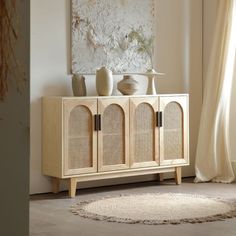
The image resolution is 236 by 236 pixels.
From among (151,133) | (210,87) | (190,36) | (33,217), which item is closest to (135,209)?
(33,217)

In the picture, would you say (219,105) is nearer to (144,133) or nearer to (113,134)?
(144,133)

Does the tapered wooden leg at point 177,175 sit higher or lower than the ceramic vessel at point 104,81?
lower

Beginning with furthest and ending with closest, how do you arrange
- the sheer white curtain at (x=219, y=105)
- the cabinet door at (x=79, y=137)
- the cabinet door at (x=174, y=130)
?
the sheer white curtain at (x=219, y=105) < the cabinet door at (x=174, y=130) < the cabinet door at (x=79, y=137)

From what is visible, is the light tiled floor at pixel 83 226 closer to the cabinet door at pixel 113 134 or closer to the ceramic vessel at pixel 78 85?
the cabinet door at pixel 113 134

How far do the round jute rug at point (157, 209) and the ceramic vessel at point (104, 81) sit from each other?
1.01 meters

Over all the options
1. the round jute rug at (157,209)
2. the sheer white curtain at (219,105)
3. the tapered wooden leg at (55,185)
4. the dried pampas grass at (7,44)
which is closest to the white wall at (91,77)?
the tapered wooden leg at (55,185)

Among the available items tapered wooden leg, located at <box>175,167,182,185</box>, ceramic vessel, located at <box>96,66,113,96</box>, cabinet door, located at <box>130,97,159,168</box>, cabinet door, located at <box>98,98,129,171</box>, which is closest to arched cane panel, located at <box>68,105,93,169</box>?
cabinet door, located at <box>98,98,129,171</box>

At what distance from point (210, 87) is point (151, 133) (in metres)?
0.95

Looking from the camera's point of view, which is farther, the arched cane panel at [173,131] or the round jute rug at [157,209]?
the arched cane panel at [173,131]

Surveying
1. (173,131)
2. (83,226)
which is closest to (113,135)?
(173,131)

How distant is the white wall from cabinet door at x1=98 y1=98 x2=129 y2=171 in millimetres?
415

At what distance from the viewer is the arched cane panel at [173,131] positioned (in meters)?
6.81

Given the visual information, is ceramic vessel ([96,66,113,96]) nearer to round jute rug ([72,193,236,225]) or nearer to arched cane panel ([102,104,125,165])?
Result: arched cane panel ([102,104,125,165])

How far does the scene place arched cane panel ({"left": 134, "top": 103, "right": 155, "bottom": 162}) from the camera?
258 inches
